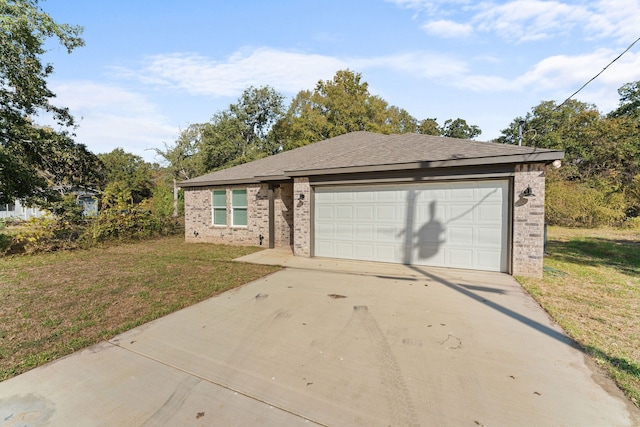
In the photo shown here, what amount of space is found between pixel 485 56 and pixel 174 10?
9.38m

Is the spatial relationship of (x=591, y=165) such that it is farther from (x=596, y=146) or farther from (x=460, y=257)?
(x=460, y=257)

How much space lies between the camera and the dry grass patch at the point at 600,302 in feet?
9.62

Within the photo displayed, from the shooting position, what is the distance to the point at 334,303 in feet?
15.3

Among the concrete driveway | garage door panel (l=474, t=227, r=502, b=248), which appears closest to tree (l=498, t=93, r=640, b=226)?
garage door panel (l=474, t=227, r=502, b=248)

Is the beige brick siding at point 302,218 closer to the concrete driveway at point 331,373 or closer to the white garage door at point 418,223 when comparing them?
the white garage door at point 418,223

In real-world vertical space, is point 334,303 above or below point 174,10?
below

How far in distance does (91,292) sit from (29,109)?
10246 millimetres

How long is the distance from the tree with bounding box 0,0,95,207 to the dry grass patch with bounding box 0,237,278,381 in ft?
10.7

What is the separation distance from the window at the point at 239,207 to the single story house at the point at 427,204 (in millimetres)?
1255

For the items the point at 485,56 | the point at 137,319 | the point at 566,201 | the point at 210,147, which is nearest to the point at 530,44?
the point at 485,56

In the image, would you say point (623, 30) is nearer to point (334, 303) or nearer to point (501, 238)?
point (501, 238)

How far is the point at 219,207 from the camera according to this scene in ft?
37.6

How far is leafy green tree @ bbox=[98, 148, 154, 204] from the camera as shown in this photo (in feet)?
107

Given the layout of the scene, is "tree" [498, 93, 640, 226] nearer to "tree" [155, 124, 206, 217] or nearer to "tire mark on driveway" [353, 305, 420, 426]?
"tire mark on driveway" [353, 305, 420, 426]
